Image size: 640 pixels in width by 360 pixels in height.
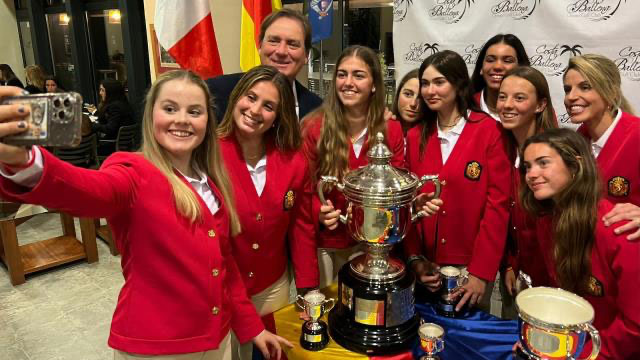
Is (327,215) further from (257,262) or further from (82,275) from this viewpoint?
(82,275)

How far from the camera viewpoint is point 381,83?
1.94 meters

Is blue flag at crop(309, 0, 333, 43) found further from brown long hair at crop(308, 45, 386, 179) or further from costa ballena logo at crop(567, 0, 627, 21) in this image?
brown long hair at crop(308, 45, 386, 179)

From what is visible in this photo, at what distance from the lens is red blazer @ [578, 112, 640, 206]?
1718mm

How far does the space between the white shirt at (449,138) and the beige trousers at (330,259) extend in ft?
1.78

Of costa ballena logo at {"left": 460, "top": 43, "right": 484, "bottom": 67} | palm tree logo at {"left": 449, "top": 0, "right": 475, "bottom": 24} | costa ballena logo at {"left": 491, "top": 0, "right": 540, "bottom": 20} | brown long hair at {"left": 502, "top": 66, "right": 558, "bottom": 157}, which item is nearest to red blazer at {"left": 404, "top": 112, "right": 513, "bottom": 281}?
brown long hair at {"left": 502, "top": 66, "right": 558, "bottom": 157}

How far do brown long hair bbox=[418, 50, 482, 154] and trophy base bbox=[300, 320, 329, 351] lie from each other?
Answer: 90 centimetres

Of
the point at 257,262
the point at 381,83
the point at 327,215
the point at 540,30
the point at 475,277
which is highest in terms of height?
the point at 540,30

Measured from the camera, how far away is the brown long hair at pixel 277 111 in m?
1.68

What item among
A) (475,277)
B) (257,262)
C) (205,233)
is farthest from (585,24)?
(205,233)

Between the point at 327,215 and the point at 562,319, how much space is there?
0.77 m

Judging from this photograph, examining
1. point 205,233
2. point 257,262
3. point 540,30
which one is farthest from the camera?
point 540,30

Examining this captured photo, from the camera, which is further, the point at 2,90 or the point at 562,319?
the point at 562,319

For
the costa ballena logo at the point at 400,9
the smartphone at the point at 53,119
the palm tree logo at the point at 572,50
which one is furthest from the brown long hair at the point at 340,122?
the costa ballena logo at the point at 400,9

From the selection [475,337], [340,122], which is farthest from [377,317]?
[340,122]
